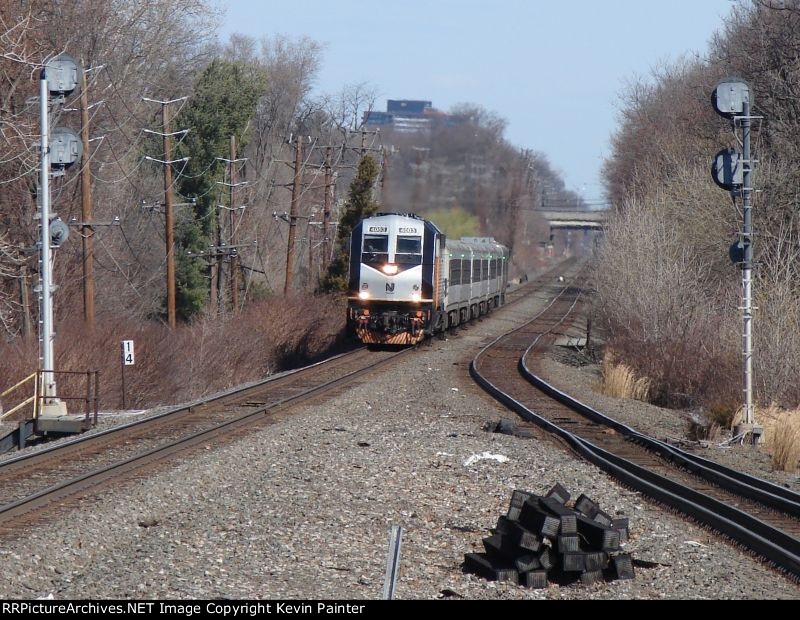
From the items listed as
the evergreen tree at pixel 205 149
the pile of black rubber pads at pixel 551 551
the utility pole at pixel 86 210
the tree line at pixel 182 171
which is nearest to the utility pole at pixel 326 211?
the tree line at pixel 182 171

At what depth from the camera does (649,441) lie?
547 inches

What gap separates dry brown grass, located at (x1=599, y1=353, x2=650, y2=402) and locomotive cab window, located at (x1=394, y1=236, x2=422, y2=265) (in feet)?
19.7

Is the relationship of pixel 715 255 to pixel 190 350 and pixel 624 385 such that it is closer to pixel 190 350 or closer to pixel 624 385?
pixel 624 385

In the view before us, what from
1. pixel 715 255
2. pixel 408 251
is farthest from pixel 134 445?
pixel 715 255

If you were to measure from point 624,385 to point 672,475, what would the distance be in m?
9.72

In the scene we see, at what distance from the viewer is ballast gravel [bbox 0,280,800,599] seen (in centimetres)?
744

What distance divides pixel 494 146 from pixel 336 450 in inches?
710

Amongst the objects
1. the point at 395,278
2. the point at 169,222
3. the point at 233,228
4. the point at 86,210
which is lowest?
the point at 395,278

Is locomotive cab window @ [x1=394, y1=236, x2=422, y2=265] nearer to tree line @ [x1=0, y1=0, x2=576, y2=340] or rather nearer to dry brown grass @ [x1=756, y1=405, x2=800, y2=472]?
tree line @ [x1=0, y1=0, x2=576, y2=340]

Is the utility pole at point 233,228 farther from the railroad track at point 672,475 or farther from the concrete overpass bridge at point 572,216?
the railroad track at point 672,475

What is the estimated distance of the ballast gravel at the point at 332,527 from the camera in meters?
7.44

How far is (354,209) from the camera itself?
43.9 meters

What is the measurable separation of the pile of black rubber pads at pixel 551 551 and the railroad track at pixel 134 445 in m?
4.12
